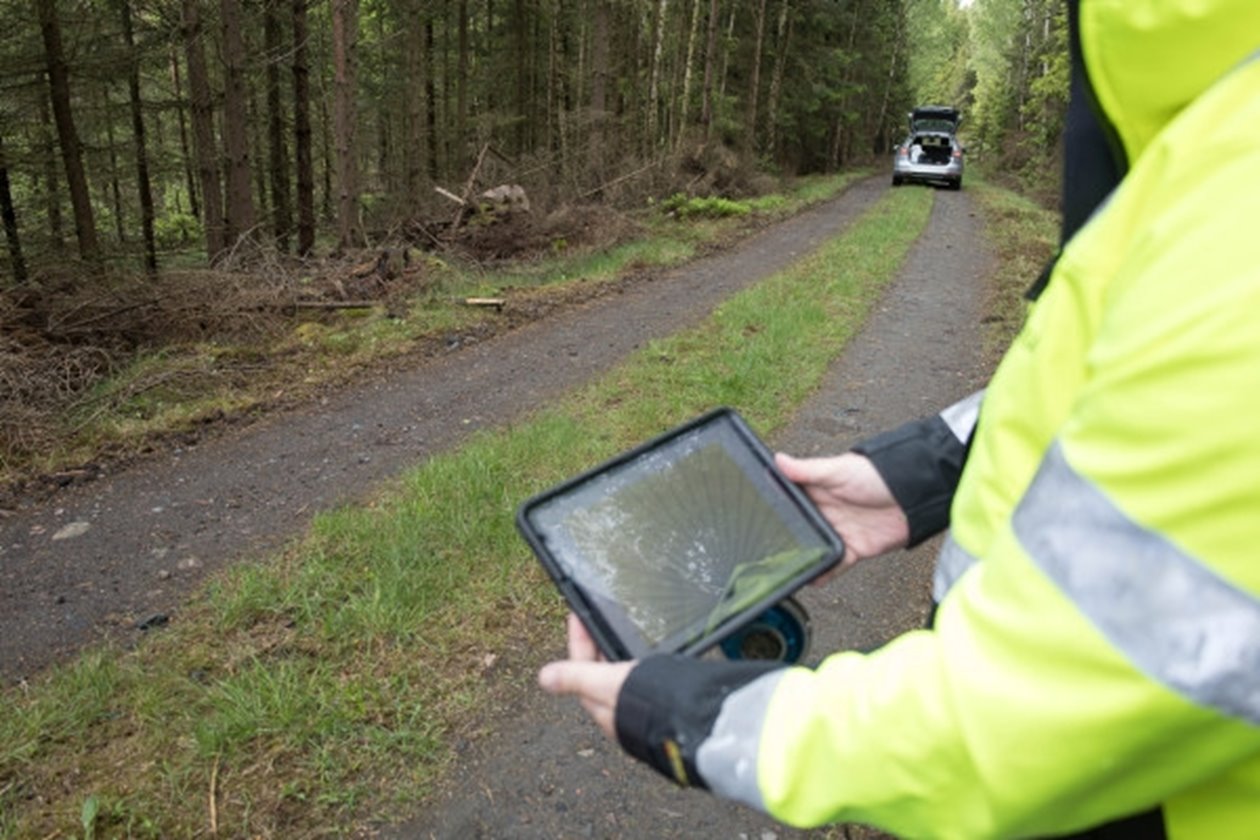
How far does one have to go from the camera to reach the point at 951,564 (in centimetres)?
115

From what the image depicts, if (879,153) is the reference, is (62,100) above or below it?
above

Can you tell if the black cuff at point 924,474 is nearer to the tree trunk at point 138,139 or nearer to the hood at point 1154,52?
the hood at point 1154,52

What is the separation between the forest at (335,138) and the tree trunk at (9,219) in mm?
44

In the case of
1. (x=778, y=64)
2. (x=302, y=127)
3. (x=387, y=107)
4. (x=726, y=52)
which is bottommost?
(x=387, y=107)

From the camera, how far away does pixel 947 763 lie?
77 cm

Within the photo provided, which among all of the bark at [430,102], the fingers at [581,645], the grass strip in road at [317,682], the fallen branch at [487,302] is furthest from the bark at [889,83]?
the fingers at [581,645]

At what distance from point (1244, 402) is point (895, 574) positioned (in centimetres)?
332

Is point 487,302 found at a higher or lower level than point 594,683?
lower

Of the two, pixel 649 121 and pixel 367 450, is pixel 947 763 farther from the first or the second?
pixel 649 121

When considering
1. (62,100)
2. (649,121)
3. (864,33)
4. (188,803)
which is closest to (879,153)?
(864,33)

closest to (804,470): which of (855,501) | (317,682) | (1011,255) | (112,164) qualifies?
(855,501)

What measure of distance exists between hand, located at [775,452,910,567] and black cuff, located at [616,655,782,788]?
0.66 metres

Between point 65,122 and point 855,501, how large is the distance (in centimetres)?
1474

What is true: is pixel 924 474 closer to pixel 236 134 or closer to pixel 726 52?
pixel 236 134
